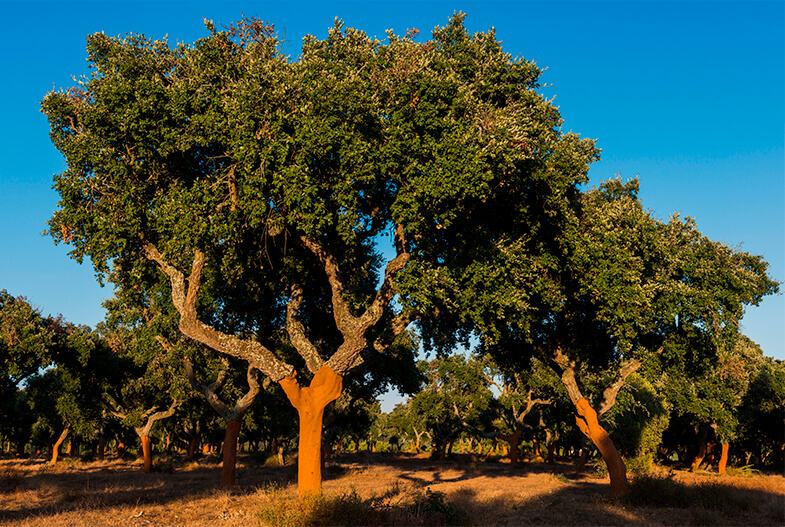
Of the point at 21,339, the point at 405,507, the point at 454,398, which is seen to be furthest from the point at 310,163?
the point at 454,398

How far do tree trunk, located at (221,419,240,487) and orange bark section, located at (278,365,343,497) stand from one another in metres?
10.6

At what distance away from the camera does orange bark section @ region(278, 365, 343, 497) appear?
58.2 ft

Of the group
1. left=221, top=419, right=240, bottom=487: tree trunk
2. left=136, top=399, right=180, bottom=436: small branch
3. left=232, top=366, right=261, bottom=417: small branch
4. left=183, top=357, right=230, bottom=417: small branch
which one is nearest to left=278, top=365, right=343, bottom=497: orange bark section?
left=232, top=366, right=261, bottom=417: small branch

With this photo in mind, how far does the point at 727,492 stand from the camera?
72.7 ft

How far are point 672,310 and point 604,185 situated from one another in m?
7.92

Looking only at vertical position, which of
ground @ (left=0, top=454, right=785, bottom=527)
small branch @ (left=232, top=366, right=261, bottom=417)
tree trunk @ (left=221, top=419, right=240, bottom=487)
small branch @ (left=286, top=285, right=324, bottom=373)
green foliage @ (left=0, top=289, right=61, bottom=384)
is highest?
green foliage @ (left=0, top=289, right=61, bottom=384)

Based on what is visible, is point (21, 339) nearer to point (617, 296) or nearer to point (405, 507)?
point (405, 507)

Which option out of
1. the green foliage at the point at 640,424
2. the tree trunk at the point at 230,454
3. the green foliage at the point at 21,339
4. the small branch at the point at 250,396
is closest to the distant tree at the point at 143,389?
the green foliage at the point at 21,339

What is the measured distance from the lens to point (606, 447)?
82.3 feet

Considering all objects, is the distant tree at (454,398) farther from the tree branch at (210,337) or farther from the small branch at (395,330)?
the tree branch at (210,337)

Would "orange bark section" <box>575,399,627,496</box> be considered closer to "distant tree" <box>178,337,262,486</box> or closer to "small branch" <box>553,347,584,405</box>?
"small branch" <box>553,347,584,405</box>

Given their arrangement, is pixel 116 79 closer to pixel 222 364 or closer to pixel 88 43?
pixel 88 43

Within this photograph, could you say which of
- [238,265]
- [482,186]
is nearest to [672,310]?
[482,186]

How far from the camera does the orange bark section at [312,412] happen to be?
17750mm
